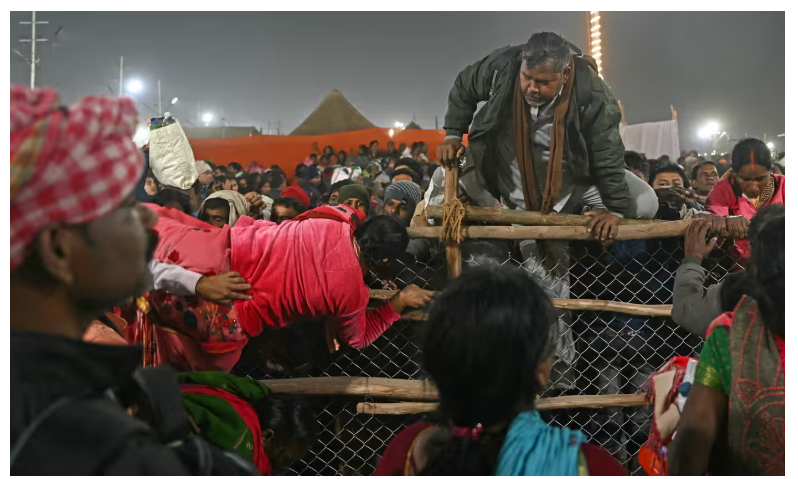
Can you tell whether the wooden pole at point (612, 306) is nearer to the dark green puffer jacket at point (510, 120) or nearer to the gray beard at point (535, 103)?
the dark green puffer jacket at point (510, 120)

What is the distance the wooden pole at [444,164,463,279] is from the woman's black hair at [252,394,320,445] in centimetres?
123

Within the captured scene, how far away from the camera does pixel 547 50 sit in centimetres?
363

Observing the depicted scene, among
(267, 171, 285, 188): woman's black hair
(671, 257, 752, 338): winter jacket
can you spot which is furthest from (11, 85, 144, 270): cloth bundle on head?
(267, 171, 285, 188): woman's black hair

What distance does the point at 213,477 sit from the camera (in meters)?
1.16

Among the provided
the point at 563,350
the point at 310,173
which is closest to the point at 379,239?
the point at 563,350

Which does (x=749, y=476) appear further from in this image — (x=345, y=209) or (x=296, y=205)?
(x=296, y=205)

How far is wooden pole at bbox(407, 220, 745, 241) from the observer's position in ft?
11.6

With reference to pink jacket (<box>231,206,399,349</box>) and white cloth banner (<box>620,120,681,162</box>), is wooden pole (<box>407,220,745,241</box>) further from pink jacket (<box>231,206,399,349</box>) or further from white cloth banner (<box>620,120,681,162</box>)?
white cloth banner (<box>620,120,681,162</box>)

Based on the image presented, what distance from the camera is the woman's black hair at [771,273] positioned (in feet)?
5.00

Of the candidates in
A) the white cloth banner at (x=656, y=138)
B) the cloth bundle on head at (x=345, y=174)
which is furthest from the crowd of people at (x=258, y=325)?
the white cloth banner at (x=656, y=138)

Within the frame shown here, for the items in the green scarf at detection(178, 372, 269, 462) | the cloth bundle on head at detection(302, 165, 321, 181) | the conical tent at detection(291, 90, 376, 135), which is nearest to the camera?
the green scarf at detection(178, 372, 269, 462)

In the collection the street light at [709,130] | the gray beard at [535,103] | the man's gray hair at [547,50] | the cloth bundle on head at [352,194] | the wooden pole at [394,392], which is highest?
the street light at [709,130]

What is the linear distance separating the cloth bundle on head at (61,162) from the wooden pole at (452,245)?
2.72 m

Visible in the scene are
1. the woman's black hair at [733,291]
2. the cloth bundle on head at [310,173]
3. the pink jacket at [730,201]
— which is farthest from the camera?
the cloth bundle on head at [310,173]
